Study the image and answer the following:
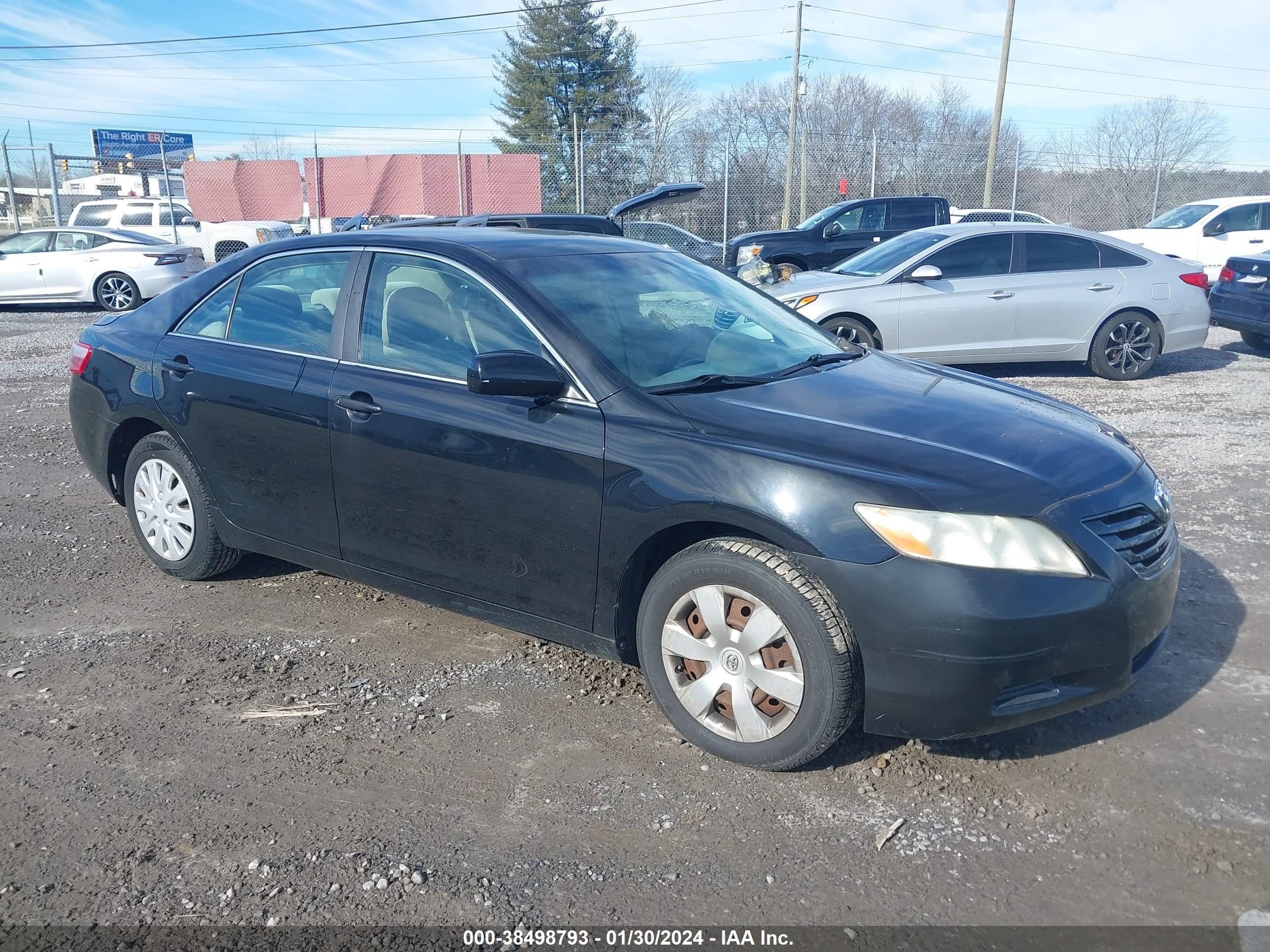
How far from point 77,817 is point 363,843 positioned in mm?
886

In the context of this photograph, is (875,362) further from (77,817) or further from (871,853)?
(77,817)

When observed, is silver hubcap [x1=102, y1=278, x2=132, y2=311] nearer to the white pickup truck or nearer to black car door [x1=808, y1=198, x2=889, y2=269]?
the white pickup truck

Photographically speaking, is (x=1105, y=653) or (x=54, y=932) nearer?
(x=54, y=932)

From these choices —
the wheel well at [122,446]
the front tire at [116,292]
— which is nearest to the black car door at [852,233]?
the front tire at [116,292]

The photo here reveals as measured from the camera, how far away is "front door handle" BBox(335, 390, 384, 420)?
3.95 m

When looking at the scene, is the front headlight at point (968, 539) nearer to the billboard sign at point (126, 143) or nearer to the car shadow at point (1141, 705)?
the car shadow at point (1141, 705)

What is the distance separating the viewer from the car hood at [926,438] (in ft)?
10.1

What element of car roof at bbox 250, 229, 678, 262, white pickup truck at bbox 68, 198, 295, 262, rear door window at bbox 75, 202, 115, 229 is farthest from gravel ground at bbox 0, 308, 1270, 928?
rear door window at bbox 75, 202, 115, 229

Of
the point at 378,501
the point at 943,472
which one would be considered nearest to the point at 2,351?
the point at 378,501

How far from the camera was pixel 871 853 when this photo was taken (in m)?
2.88

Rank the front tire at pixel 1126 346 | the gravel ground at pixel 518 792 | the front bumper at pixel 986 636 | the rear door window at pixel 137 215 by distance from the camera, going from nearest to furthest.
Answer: the gravel ground at pixel 518 792, the front bumper at pixel 986 636, the front tire at pixel 1126 346, the rear door window at pixel 137 215

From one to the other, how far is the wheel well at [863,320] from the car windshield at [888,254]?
1.54 feet

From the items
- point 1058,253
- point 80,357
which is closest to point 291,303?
point 80,357

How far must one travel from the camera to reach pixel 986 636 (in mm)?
2930
